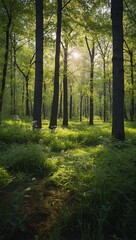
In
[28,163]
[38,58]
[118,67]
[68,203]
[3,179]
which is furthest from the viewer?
[38,58]

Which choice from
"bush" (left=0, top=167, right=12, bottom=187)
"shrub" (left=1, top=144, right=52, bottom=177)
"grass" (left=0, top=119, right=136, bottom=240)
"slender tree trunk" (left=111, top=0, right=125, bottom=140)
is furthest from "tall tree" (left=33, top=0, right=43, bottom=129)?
"bush" (left=0, top=167, right=12, bottom=187)

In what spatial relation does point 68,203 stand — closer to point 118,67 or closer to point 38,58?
point 118,67

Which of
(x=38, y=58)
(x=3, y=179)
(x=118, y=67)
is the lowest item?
(x=3, y=179)

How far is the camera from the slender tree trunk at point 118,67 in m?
6.55

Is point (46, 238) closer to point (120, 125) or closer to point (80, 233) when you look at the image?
point (80, 233)

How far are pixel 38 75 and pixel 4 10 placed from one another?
5637 mm

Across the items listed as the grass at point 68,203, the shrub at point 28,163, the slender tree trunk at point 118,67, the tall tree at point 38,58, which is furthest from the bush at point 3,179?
the tall tree at point 38,58

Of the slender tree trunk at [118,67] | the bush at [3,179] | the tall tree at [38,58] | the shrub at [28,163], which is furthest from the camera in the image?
the tall tree at [38,58]

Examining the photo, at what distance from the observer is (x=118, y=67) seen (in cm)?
676

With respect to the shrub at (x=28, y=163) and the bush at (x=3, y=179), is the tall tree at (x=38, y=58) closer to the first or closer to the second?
the shrub at (x=28, y=163)

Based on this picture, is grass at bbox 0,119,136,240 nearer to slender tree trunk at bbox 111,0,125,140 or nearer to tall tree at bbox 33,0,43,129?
slender tree trunk at bbox 111,0,125,140

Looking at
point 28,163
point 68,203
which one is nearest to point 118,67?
point 28,163

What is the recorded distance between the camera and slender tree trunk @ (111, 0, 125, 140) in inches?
258

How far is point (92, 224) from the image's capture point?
257cm
